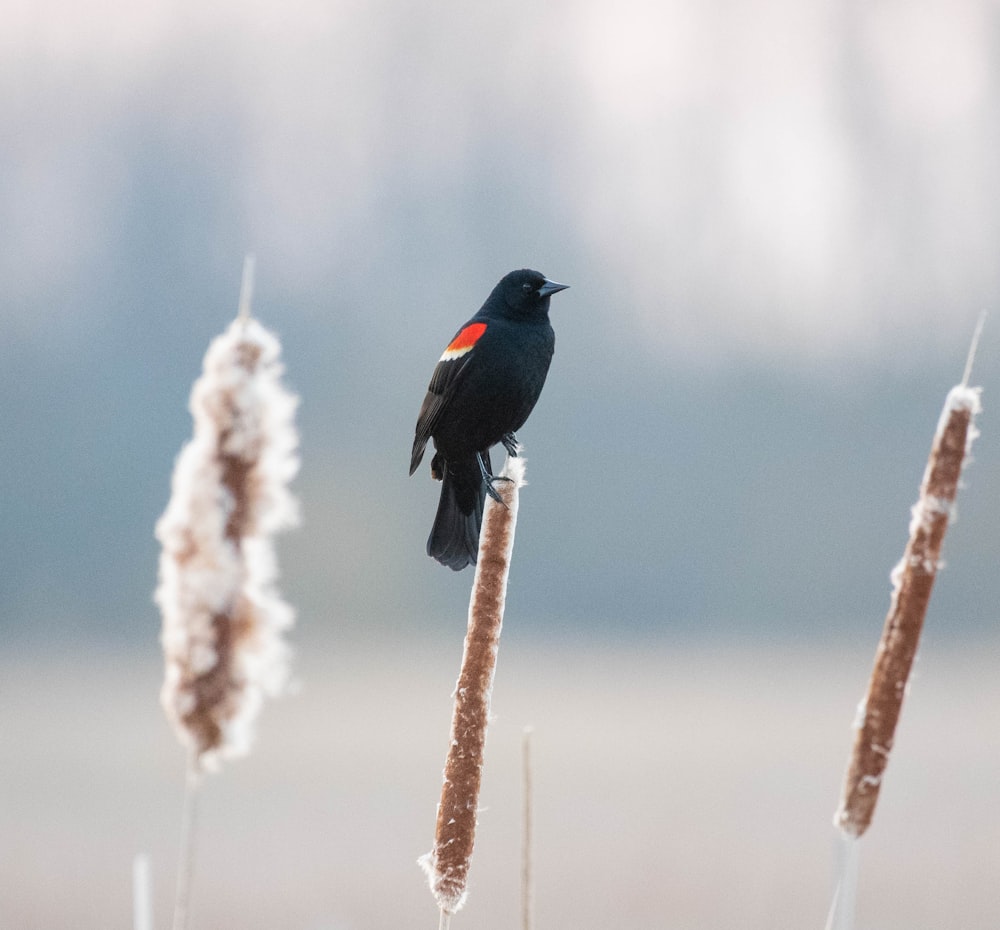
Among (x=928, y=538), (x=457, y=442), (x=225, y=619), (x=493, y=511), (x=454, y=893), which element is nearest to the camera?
(x=225, y=619)

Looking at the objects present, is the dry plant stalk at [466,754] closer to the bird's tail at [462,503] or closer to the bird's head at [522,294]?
the bird's tail at [462,503]

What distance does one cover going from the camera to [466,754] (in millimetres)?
1459

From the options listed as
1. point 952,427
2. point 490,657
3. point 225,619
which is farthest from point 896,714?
point 225,619

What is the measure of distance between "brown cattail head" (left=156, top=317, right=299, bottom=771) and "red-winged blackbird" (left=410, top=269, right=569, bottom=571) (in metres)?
1.51

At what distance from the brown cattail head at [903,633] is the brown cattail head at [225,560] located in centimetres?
66

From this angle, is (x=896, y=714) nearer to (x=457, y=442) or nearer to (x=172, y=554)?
(x=172, y=554)

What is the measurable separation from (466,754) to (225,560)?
1.49ft

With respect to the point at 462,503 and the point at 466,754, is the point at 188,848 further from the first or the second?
the point at 462,503

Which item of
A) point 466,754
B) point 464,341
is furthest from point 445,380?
point 466,754

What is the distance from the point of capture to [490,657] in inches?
58.2

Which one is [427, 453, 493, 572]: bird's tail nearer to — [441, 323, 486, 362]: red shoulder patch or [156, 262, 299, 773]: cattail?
[441, 323, 486, 362]: red shoulder patch

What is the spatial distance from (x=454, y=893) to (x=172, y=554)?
A: 1.89 ft

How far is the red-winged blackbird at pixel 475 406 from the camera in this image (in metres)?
2.79

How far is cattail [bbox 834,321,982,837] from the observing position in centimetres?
132
